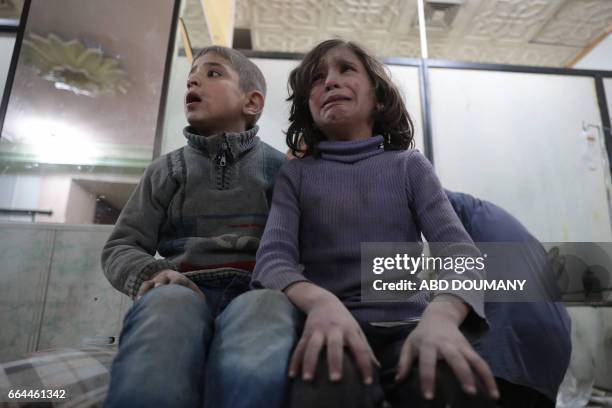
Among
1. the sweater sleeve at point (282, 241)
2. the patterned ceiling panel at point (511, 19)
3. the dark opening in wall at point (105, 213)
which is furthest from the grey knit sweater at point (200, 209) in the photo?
the patterned ceiling panel at point (511, 19)

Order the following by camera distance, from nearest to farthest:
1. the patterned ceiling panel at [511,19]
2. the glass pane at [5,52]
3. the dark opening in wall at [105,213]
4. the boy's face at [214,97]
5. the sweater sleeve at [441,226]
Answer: the sweater sleeve at [441,226] < the boy's face at [214,97] < the dark opening in wall at [105,213] < the glass pane at [5,52] < the patterned ceiling panel at [511,19]

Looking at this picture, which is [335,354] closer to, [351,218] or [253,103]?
[351,218]

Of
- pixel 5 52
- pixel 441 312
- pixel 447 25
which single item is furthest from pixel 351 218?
pixel 447 25

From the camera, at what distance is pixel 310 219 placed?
0.76m

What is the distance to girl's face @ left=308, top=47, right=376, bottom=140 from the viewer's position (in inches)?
33.6

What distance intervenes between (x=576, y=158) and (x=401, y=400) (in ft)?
6.65

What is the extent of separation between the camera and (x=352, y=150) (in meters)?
0.83

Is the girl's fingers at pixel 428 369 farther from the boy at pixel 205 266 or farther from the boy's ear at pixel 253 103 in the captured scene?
the boy's ear at pixel 253 103

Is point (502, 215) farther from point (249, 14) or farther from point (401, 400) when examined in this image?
point (249, 14)

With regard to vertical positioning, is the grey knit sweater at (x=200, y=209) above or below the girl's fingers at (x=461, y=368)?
above

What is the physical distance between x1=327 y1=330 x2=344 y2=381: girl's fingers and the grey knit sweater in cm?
36

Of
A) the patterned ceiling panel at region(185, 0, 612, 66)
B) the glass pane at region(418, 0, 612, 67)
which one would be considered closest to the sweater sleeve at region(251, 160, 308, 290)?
the patterned ceiling panel at region(185, 0, 612, 66)

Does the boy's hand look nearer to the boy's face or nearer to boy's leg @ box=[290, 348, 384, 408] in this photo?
boy's leg @ box=[290, 348, 384, 408]

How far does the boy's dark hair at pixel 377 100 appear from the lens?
0.91m
